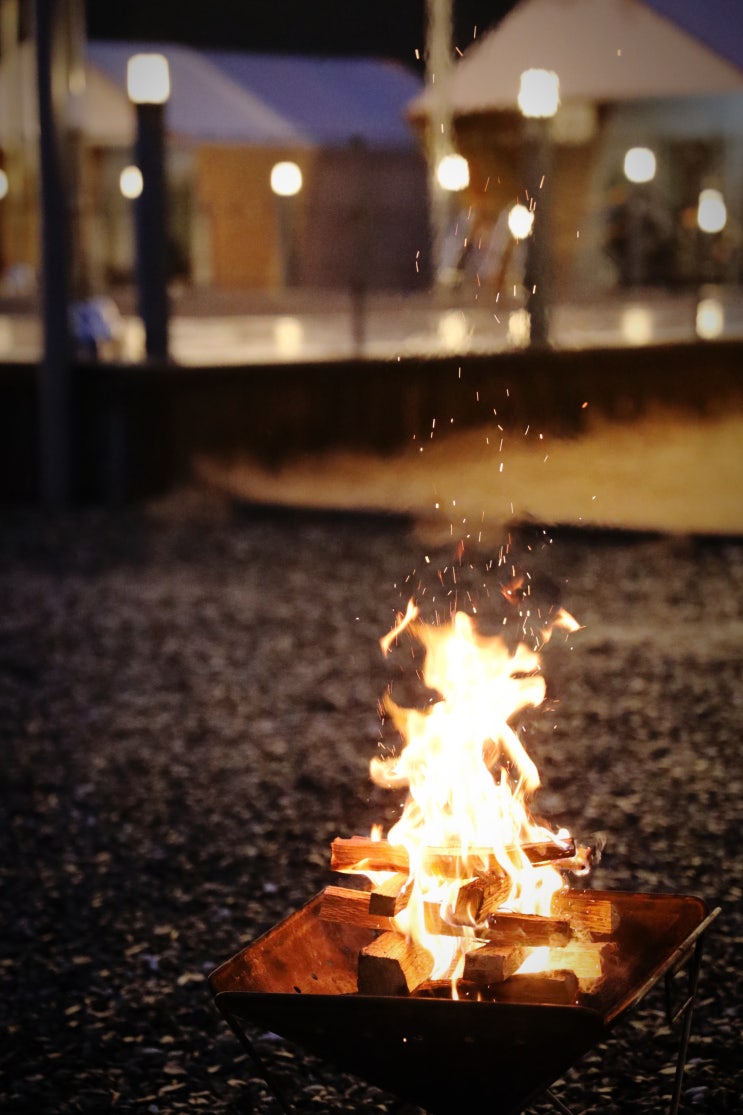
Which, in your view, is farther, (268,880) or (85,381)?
(85,381)

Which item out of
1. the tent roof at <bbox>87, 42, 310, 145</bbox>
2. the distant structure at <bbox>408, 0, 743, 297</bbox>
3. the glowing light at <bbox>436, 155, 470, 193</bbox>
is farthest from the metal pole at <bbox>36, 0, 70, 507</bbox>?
the tent roof at <bbox>87, 42, 310, 145</bbox>

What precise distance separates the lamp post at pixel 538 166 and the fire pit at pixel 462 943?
8.31 meters

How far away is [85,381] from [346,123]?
1463 cm

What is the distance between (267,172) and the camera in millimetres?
26781

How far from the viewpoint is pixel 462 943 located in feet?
8.05

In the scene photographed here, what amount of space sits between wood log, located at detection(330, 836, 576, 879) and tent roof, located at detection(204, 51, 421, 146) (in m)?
19.1

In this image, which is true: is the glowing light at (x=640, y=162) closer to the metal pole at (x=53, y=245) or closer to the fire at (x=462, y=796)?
the metal pole at (x=53, y=245)

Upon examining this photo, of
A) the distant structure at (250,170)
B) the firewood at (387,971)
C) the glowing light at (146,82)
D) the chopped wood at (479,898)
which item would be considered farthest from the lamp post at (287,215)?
the firewood at (387,971)

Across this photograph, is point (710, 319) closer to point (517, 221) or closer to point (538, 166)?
point (517, 221)

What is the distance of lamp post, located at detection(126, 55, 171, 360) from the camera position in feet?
32.1

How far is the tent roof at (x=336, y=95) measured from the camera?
848 inches

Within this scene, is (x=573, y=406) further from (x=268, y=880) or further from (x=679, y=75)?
(x=268, y=880)

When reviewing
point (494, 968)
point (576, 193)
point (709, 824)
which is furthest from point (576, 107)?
point (494, 968)

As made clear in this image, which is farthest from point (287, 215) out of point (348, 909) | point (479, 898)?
point (479, 898)
